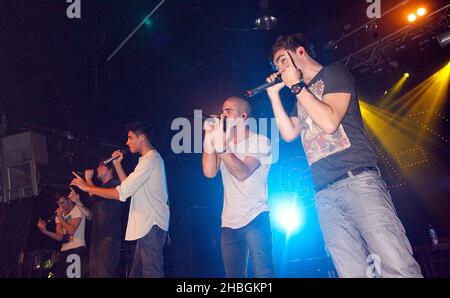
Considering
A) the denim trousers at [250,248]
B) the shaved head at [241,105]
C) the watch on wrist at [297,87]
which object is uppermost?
the shaved head at [241,105]

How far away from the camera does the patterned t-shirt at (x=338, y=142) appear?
1.71 m

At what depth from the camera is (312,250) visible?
5.95 m

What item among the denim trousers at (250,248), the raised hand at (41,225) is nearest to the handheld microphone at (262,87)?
the denim trousers at (250,248)

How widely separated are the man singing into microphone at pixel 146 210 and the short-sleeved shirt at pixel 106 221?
1.94 feet

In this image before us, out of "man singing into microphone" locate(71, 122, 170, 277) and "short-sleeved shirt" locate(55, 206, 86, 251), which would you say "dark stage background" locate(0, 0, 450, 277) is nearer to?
"short-sleeved shirt" locate(55, 206, 86, 251)

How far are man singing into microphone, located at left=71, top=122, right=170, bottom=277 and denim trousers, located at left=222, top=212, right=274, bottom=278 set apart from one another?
821 millimetres

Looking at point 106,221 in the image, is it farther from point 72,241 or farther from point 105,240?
point 72,241

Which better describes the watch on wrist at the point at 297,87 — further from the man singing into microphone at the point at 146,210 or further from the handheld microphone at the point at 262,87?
the man singing into microphone at the point at 146,210

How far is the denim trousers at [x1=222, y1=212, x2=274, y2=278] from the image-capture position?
2.18 meters

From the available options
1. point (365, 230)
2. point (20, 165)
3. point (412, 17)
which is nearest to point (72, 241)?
point (20, 165)

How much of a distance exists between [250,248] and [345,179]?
92 centimetres

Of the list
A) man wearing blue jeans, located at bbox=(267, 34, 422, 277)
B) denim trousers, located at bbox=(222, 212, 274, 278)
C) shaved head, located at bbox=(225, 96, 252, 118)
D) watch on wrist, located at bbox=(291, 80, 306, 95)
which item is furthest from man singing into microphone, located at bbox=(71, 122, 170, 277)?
watch on wrist, located at bbox=(291, 80, 306, 95)

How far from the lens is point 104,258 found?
3.58m
